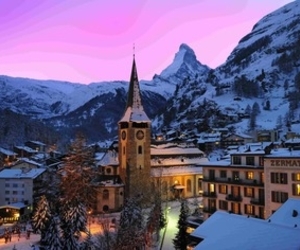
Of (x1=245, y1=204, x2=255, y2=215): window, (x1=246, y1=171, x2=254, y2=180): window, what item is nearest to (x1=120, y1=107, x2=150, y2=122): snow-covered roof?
(x1=246, y1=171, x2=254, y2=180): window

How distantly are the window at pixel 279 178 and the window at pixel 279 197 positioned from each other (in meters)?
1.37

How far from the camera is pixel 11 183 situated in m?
89.6

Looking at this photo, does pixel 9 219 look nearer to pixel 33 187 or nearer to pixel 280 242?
pixel 33 187

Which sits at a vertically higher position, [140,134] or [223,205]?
[140,134]

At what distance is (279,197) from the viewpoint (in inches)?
1988

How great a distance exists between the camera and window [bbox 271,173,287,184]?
49781mm

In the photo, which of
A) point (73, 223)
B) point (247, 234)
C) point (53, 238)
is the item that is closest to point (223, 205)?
point (73, 223)

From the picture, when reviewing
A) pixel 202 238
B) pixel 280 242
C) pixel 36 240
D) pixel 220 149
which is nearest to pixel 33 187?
pixel 36 240

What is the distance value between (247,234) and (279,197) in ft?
77.1

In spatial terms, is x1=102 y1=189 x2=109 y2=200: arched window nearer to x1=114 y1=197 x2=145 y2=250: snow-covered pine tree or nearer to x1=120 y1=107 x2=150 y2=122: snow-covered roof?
x1=120 y1=107 x2=150 y2=122: snow-covered roof

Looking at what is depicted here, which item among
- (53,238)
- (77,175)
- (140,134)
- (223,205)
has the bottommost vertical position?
(53,238)

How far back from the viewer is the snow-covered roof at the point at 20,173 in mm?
89500

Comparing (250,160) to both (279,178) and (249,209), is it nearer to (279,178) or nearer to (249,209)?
(279,178)

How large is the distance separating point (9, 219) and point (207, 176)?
146 ft
